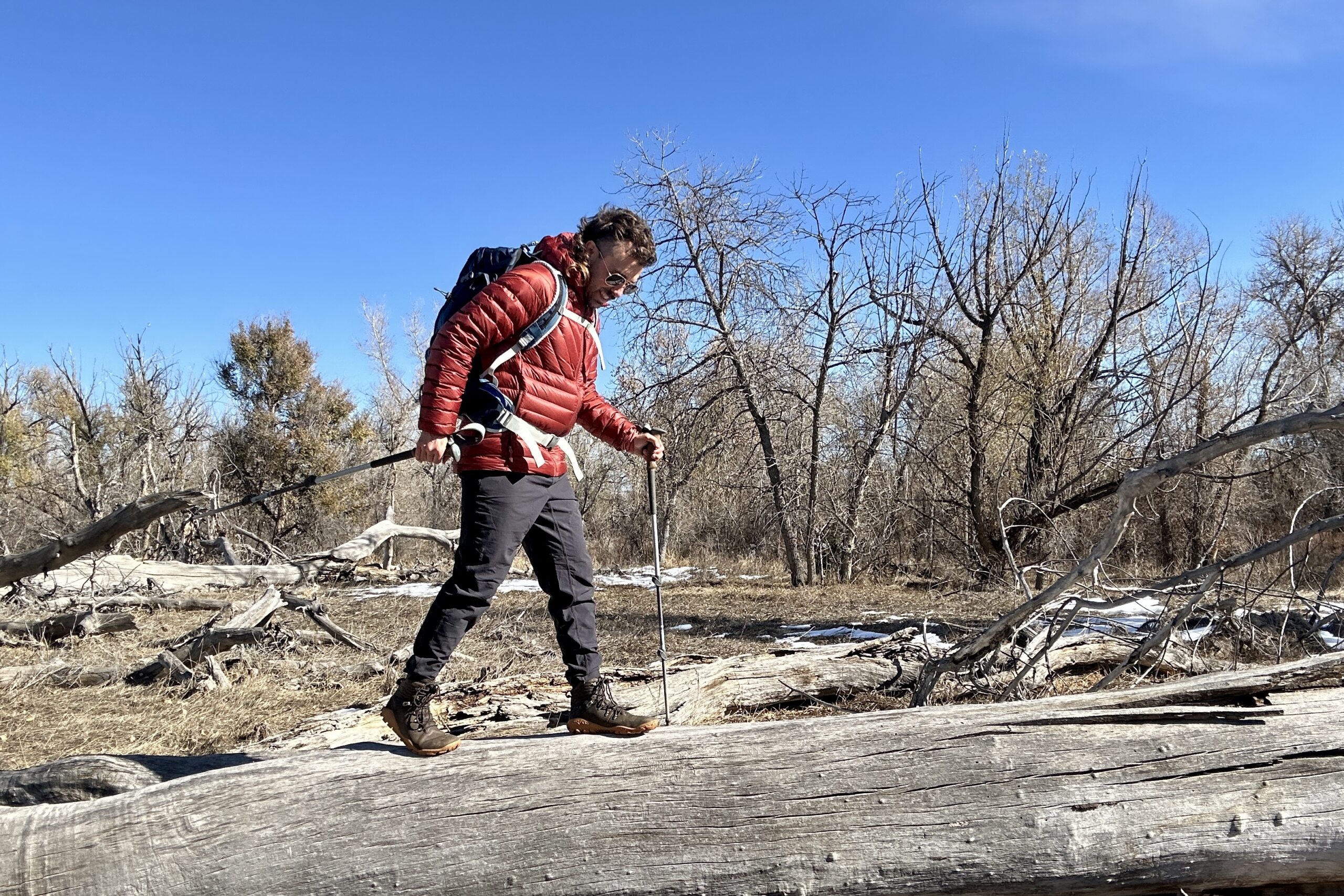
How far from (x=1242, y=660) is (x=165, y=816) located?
5244 millimetres

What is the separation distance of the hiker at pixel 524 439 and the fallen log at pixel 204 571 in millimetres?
8733

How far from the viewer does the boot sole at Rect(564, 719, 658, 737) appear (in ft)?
9.35

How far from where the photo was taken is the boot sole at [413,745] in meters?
2.76

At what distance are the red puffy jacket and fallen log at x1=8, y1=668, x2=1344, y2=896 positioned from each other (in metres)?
1.00

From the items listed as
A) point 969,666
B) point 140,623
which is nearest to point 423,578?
point 140,623

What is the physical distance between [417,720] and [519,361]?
1.21 metres

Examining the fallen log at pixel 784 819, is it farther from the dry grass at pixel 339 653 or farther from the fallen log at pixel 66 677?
the fallen log at pixel 66 677

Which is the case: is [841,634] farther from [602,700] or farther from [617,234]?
[617,234]

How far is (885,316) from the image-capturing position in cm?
1265

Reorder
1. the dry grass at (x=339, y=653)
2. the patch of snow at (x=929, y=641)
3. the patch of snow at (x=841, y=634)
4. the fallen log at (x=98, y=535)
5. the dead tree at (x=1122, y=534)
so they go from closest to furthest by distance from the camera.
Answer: the dead tree at (x=1122, y=534) → the fallen log at (x=98, y=535) → the patch of snow at (x=929, y=641) → the dry grass at (x=339, y=653) → the patch of snow at (x=841, y=634)

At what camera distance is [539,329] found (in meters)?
2.97

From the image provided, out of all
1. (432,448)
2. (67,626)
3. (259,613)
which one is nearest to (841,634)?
(259,613)

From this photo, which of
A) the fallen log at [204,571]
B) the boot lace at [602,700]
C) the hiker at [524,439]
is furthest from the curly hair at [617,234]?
the fallen log at [204,571]

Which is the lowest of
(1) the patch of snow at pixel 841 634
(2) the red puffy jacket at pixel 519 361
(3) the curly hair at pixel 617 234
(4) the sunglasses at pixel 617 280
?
(1) the patch of snow at pixel 841 634
